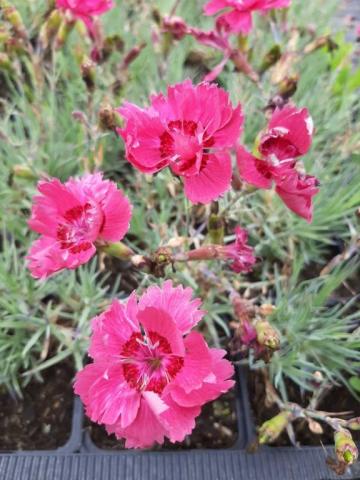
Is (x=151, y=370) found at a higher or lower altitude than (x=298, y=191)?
lower

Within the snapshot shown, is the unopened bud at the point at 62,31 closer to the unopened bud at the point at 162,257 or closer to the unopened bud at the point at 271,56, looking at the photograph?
the unopened bud at the point at 271,56

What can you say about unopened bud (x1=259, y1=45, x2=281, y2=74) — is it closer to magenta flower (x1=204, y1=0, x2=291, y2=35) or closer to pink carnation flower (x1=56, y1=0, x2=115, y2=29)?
magenta flower (x1=204, y1=0, x2=291, y2=35)

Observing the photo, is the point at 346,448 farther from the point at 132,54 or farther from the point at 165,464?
the point at 132,54

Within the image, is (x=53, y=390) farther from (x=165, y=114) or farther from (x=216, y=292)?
(x=165, y=114)

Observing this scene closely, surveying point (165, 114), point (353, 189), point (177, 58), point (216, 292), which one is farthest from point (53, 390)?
point (177, 58)

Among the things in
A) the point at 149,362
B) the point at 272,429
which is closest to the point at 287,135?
the point at 149,362
